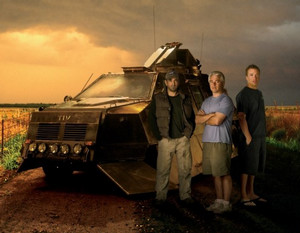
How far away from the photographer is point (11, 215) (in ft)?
19.9

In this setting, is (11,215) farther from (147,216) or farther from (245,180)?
(245,180)

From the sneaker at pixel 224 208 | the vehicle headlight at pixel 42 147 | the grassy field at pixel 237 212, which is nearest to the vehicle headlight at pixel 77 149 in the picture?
the vehicle headlight at pixel 42 147

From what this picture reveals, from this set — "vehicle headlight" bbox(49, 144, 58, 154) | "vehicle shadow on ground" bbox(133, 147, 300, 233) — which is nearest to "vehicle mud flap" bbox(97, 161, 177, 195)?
"vehicle shadow on ground" bbox(133, 147, 300, 233)

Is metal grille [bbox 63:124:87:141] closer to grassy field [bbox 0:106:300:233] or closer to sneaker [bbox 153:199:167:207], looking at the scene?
grassy field [bbox 0:106:300:233]

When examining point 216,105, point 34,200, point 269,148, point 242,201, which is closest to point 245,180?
point 242,201

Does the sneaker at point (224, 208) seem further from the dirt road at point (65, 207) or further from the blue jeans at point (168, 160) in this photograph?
the dirt road at point (65, 207)

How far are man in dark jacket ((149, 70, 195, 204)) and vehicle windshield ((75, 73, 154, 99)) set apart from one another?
1709mm

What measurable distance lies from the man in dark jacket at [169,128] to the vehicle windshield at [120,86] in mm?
1709

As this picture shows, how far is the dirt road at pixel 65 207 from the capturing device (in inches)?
219

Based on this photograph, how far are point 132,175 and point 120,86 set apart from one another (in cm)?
237

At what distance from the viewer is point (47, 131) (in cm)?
729

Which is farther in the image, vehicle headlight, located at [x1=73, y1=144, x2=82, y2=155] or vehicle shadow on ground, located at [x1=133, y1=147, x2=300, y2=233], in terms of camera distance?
vehicle headlight, located at [x1=73, y1=144, x2=82, y2=155]

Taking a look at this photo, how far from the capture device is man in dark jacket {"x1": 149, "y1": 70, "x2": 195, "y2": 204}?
629cm

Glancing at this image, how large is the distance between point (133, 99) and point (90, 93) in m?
1.32
